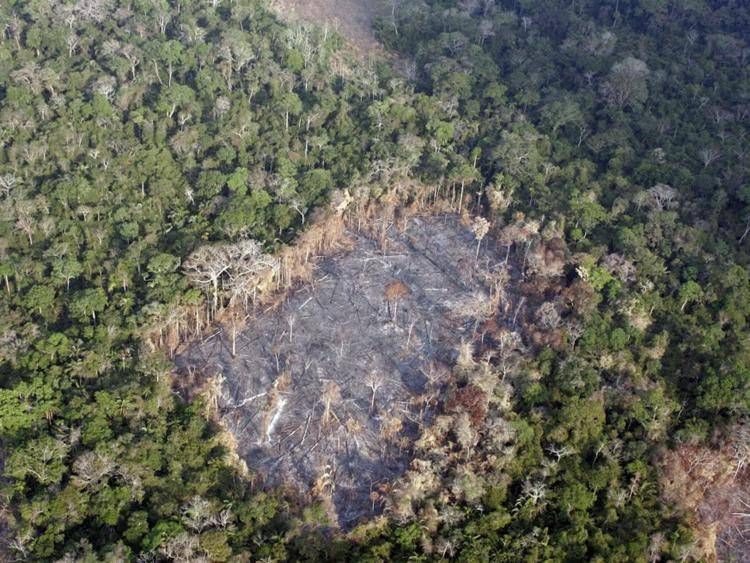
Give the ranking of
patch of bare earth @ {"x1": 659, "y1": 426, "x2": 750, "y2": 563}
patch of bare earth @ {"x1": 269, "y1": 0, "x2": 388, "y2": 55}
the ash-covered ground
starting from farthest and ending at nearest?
patch of bare earth @ {"x1": 269, "y1": 0, "x2": 388, "y2": 55} → the ash-covered ground → patch of bare earth @ {"x1": 659, "y1": 426, "x2": 750, "y2": 563}

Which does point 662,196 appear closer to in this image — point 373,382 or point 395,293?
point 395,293

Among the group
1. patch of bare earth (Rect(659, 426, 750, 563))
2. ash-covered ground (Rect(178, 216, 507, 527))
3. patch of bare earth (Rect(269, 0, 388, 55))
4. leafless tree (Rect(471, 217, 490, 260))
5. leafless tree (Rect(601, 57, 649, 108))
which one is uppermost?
leafless tree (Rect(601, 57, 649, 108))

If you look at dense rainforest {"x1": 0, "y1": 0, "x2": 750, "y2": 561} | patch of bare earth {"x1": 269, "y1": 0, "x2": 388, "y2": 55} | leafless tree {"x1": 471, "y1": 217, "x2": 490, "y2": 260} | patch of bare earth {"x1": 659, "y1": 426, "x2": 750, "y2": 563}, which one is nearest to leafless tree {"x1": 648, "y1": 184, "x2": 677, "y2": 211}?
dense rainforest {"x1": 0, "y1": 0, "x2": 750, "y2": 561}

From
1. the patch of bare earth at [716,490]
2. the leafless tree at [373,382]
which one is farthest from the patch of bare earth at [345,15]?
the patch of bare earth at [716,490]

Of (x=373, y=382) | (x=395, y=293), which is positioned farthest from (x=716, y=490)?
(x=395, y=293)

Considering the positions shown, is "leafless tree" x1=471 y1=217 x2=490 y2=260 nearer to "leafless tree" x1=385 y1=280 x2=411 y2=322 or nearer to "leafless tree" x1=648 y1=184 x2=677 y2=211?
"leafless tree" x1=385 y1=280 x2=411 y2=322

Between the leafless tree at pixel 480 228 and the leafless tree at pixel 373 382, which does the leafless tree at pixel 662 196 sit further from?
the leafless tree at pixel 373 382

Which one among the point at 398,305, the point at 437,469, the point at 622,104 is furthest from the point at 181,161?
the point at 622,104

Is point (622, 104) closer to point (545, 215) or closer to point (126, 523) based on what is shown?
point (545, 215)
